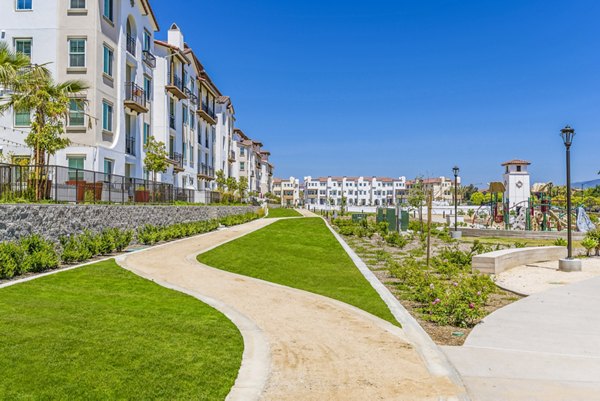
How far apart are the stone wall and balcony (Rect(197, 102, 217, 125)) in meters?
24.2

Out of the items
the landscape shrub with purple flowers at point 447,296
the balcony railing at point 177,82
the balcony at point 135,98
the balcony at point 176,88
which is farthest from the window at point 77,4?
the landscape shrub with purple flowers at point 447,296

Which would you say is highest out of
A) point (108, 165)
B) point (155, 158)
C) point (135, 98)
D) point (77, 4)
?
point (77, 4)

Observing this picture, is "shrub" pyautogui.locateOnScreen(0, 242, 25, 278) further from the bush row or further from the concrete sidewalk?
the concrete sidewalk

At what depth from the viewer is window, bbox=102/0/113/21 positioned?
27.0m

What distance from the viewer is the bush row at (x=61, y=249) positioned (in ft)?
38.2

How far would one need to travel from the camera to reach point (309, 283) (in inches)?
498

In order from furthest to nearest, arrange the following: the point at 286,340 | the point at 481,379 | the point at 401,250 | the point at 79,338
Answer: the point at 401,250 → the point at 286,340 → the point at 79,338 → the point at 481,379

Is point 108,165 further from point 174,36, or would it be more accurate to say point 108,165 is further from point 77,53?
point 174,36

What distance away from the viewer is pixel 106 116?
27.6 meters

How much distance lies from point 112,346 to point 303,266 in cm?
977

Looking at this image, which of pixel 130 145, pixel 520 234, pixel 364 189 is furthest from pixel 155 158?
pixel 364 189

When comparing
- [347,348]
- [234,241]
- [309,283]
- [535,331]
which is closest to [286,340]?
[347,348]

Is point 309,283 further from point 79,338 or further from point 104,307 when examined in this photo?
point 79,338

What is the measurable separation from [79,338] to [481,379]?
17.7ft
